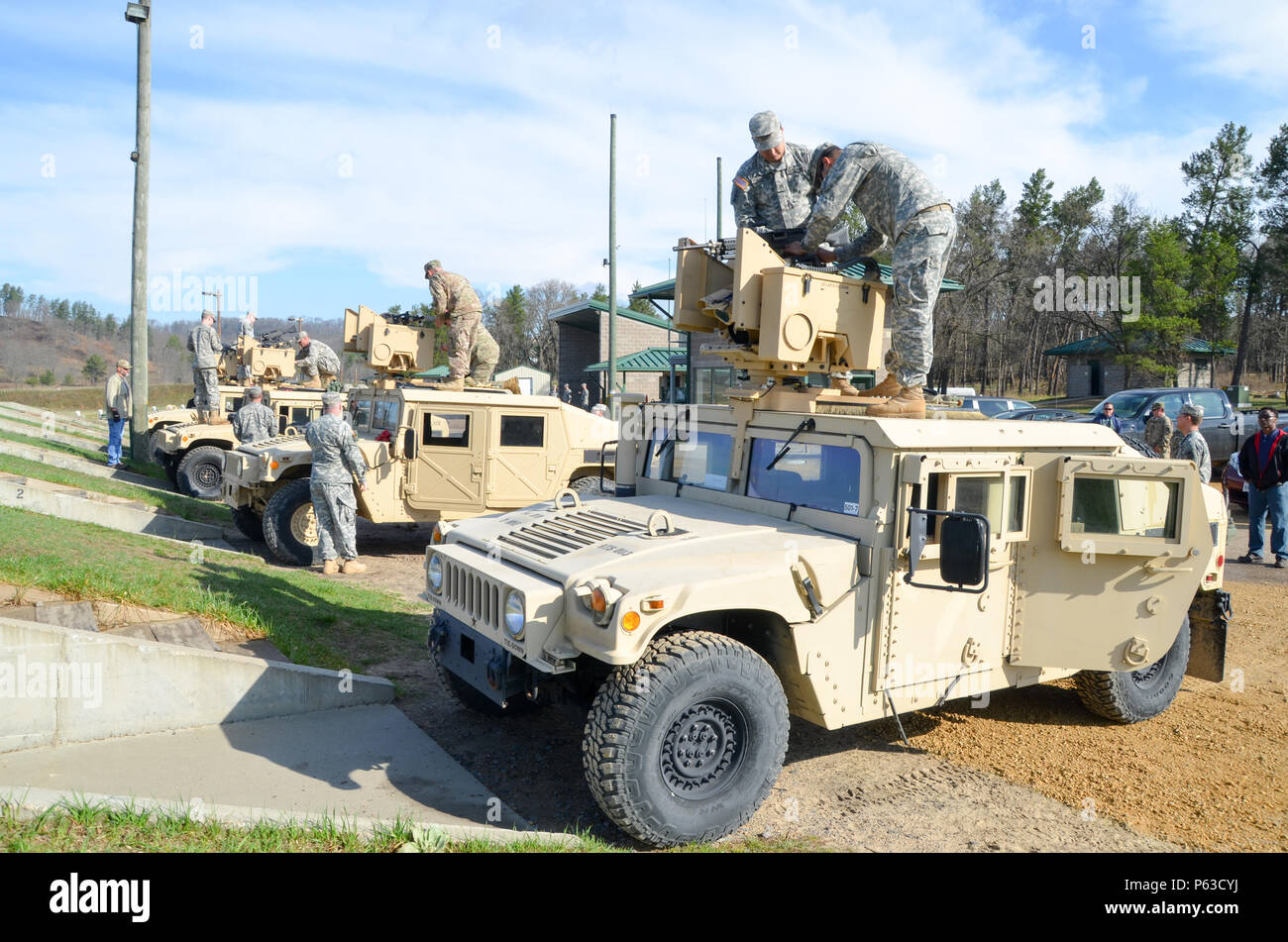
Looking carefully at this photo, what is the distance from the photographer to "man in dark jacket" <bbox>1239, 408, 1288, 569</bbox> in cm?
998

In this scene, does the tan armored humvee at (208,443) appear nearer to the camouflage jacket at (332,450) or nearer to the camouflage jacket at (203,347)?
the camouflage jacket at (203,347)

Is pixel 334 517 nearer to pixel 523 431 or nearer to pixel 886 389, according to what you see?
pixel 523 431

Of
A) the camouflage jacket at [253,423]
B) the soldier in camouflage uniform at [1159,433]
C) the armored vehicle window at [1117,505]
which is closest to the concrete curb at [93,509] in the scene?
the camouflage jacket at [253,423]

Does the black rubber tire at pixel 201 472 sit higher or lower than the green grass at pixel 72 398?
lower

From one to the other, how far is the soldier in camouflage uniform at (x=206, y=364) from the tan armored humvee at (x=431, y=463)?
15.1 ft

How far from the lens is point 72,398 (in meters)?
39.1

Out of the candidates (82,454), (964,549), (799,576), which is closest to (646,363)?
(82,454)

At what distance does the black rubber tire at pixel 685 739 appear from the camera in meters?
3.56

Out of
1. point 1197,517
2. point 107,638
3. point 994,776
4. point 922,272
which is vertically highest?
point 922,272

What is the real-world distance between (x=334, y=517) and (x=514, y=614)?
→ 536 cm

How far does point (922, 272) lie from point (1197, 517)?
1.86 m

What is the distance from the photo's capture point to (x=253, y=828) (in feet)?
11.4

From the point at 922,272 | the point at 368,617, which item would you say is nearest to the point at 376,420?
the point at 368,617
